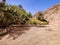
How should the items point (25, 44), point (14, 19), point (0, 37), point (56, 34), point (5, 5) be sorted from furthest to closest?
point (5, 5) < point (14, 19) < point (0, 37) < point (56, 34) < point (25, 44)

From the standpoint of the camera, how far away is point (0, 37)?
9.49m

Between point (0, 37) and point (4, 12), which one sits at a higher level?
point (4, 12)

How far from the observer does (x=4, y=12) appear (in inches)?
474

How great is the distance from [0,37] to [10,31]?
31.4 inches

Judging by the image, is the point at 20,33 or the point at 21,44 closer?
the point at 21,44

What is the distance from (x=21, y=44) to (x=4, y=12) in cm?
480

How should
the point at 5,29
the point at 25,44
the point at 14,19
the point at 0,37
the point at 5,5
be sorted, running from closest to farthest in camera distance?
the point at 25,44, the point at 0,37, the point at 5,29, the point at 14,19, the point at 5,5

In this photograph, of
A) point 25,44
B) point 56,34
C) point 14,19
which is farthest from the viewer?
point 14,19

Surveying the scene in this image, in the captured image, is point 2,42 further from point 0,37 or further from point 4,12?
point 4,12

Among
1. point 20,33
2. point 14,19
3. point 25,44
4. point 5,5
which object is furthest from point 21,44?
point 5,5

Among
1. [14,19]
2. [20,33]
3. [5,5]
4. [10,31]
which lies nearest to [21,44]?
[20,33]

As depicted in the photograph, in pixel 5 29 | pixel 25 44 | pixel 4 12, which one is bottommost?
pixel 25 44

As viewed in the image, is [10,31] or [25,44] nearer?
[25,44]

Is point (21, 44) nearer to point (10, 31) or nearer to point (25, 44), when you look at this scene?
point (25, 44)
